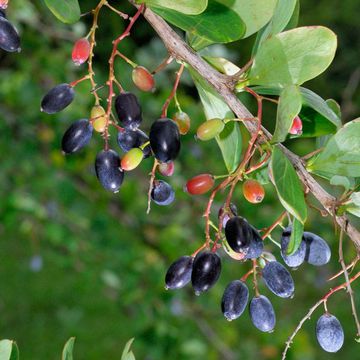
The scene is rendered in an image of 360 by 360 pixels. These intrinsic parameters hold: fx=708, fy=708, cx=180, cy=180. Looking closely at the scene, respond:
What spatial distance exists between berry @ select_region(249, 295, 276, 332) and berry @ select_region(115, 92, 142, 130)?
0.27m

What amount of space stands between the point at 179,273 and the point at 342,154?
25cm

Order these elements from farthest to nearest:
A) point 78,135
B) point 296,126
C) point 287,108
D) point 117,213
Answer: point 117,213
point 78,135
point 296,126
point 287,108

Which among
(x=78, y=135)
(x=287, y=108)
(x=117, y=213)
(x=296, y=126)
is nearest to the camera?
(x=287, y=108)

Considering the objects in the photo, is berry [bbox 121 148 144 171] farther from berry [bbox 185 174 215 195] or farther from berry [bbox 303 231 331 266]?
berry [bbox 303 231 331 266]

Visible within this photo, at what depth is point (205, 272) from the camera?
0.80m

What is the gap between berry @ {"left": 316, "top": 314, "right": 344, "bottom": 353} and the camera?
86cm

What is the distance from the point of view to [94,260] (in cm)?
255

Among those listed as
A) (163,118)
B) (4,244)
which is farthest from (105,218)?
(163,118)

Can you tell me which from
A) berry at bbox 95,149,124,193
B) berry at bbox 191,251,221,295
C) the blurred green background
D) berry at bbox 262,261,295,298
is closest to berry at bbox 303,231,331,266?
berry at bbox 262,261,295,298

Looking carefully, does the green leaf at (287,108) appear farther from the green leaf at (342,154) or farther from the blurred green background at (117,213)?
the blurred green background at (117,213)

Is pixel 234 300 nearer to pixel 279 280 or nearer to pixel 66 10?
pixel 279 280

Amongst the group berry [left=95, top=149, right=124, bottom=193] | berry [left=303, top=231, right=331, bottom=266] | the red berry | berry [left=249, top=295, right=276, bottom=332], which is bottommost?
berry [left=249, top=295, right=276, bottom=332]

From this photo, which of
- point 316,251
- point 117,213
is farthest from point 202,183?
point 117,213

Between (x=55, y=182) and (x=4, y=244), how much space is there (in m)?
1.37
